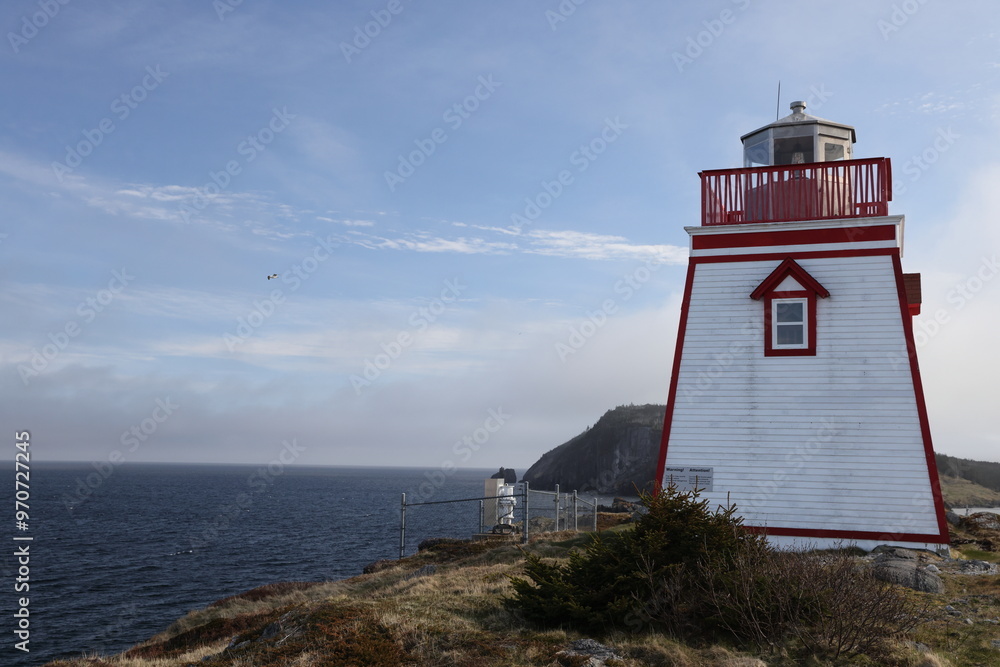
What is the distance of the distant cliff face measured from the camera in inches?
3462

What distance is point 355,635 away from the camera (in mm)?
8898

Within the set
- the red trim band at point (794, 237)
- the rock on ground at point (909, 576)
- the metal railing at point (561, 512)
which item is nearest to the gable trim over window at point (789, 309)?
the red trim band at point (794, 237)

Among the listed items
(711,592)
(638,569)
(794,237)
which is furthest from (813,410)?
(711,592)

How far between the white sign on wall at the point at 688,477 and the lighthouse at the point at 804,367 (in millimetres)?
30

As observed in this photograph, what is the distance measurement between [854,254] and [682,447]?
545cm

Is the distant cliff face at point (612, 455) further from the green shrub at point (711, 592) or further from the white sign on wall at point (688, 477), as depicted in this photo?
the green shrub at point (711, 592)

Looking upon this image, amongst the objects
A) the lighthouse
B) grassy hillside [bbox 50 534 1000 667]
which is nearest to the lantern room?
the lighthouse

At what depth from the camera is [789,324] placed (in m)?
15.5

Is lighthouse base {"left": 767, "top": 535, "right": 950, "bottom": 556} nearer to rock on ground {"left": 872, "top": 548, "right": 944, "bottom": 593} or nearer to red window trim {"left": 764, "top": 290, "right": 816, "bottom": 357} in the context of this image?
rock on ground {"left": 872, "top": 548, "right": 944, "bottom": 593}

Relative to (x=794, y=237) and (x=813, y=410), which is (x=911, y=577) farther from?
(x=794, y=237)

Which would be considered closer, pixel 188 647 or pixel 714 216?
pixel 188 647

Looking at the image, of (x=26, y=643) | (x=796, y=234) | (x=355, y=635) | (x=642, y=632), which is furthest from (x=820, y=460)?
(x=26, y=643)

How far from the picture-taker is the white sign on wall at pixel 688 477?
1532cm

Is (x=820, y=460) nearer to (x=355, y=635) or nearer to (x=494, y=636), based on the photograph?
(x=494, y=636)
